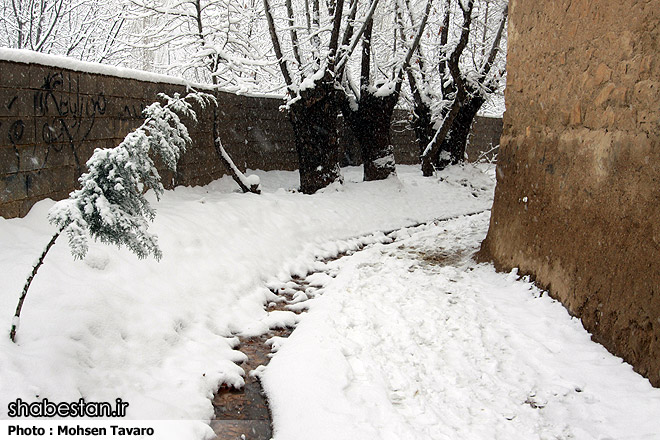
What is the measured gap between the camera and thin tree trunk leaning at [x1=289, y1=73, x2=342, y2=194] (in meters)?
9.64

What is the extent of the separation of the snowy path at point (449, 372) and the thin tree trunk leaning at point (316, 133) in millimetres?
4782

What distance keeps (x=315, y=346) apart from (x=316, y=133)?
21.2 ft

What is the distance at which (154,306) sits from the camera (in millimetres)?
4102

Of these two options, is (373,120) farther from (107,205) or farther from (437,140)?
(107,205)

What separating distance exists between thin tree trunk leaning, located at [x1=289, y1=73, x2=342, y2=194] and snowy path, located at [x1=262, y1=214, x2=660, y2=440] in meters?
4.78

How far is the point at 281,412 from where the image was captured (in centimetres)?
321

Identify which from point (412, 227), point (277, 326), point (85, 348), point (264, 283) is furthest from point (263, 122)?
point (85, 348)

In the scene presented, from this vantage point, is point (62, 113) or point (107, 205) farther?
point (62, 113)

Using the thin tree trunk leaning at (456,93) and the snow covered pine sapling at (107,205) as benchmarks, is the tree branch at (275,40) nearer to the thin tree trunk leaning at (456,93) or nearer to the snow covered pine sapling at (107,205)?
the thin tree trunk leaning at (456,93)

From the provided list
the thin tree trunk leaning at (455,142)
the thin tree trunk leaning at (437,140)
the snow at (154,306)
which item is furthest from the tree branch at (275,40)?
the thin tree trunk leaning at (455,142)

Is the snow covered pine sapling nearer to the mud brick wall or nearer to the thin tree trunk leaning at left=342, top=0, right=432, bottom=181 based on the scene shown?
the mud brick wall

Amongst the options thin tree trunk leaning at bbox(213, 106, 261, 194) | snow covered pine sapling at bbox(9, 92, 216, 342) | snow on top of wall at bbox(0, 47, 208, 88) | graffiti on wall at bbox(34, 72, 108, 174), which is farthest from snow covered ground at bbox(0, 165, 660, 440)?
thin tree trunk leaning at bbox(213, 106, 261, 194)

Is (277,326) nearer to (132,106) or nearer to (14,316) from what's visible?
(14,316)

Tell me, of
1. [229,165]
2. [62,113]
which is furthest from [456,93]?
[62,113]
